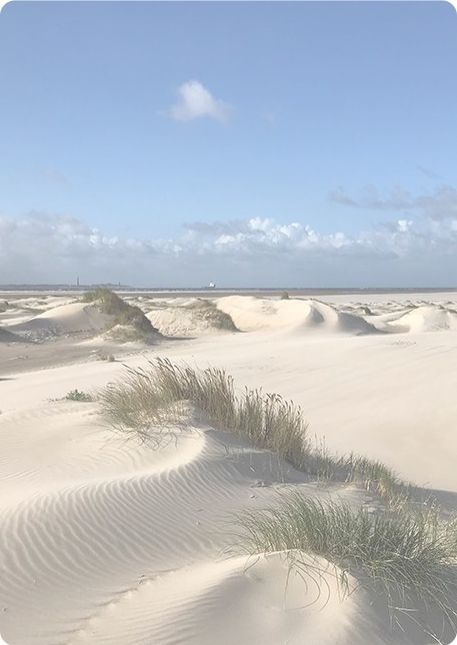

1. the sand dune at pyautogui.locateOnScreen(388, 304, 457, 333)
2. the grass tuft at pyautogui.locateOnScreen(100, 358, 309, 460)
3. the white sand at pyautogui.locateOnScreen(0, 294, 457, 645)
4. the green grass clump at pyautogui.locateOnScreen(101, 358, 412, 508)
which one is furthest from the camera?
the sand dune at pyautogui.locateOnScreen(388, 304, 457, 333)

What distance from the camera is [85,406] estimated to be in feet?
28.3

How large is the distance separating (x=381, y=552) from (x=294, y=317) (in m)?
23.4

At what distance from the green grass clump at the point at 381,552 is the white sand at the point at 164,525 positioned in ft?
0.42

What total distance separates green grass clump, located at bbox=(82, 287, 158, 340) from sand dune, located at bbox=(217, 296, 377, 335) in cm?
553

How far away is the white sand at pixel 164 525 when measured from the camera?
2953 millimetres

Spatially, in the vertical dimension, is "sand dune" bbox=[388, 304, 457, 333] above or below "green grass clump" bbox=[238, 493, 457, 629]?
below

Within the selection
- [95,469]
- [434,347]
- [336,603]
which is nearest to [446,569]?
[336,603]

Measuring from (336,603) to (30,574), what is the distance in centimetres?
162

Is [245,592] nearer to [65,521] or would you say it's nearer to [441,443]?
[65,521]

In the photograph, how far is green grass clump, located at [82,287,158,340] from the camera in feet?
72.8

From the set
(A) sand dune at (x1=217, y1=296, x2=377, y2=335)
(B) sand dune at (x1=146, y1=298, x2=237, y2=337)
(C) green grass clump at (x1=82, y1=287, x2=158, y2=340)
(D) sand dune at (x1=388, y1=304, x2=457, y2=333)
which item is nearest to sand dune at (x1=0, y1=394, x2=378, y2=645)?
(C) green grass clump at (x1=82, y1=287, x2=158, y2=340)

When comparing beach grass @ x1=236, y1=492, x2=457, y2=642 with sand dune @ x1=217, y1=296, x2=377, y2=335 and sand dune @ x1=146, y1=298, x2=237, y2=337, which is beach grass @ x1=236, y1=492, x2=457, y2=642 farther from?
sand dune @ x1=146, y1=298, x2=237, y2=337

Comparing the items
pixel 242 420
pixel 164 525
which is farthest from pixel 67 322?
pixel 164 525

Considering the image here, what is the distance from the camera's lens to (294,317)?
2661 cm
